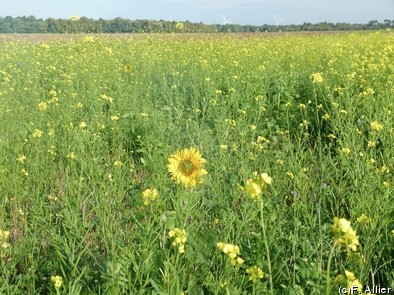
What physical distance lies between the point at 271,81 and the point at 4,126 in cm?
314

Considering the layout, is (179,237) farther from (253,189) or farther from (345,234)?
(345,234)

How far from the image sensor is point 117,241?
1.87 metres

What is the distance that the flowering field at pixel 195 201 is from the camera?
5.44ft

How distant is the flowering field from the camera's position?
5.44 feet

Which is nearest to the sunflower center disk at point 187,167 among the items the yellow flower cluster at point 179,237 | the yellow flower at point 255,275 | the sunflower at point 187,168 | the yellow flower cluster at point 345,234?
the sunflower at point 187,168

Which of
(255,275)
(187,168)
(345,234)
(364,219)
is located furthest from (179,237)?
(364,219)

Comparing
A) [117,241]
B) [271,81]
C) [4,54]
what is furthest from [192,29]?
[117,241]

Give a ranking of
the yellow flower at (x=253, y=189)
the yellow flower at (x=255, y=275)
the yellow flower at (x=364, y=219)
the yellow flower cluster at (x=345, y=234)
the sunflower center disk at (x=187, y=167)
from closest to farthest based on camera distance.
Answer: the yellow flower cluster at (x=345, y=234) < the yellow flower at (x=253, y=189) < the yellow flower at (x=255, y=275) < the yellow flower at (x=364, y=219) < the sunflower center disk at (x=187, y=167)

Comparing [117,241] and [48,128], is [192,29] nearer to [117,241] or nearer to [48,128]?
[48,128]

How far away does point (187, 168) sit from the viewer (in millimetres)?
1919

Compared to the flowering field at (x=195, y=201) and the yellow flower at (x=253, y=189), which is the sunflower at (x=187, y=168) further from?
the yellow flower at (x=253, y=189)

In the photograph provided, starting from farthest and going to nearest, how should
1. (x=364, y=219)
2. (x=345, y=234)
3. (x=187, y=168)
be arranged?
1. (x=187, y=168)
2. (x=364, y=219)
3. (x=345, y=234)

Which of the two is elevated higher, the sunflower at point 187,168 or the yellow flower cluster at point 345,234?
the yellow flower cluster at point 345,234

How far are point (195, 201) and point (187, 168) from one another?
0.67 feet
